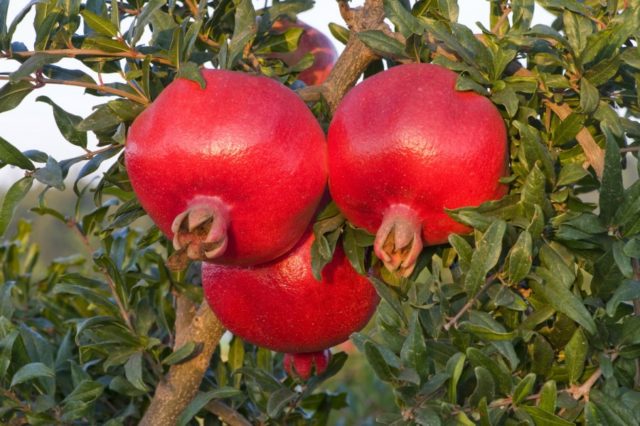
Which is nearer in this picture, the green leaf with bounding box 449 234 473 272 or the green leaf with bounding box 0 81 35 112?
the green leaf with bounding box 449 234 473 272

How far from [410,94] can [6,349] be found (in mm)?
726

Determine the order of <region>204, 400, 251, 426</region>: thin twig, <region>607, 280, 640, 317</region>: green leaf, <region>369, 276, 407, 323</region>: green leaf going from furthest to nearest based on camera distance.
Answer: <region>204, 400, 251, 426</region>: thin twig
<region>369, 276, 407, 323</region>: green leaf
<region>607, 280, 640, 317</region>: green leaf

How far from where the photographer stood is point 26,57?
45.1 inches

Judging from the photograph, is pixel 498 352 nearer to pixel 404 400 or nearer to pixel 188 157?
pixel 404 400

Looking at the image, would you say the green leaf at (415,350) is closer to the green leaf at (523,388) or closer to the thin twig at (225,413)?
the green leaf at (523,388)

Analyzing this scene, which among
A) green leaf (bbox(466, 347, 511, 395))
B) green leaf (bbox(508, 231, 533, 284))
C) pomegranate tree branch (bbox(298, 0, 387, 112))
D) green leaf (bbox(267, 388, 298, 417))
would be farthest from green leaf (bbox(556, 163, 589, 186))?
green leaf (bbox(267, 388, 298, 417))

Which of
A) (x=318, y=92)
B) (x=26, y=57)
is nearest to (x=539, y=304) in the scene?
(x=318, y=92)

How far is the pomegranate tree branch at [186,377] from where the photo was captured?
4.60 ft

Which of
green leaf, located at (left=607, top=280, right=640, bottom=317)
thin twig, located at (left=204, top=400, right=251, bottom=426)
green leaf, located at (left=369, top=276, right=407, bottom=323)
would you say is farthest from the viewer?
thin twig, located at (left=204, top=400, right=251, bottom=426)

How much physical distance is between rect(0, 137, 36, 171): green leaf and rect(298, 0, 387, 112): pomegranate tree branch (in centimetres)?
38

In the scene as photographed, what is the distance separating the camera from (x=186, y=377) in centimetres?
141

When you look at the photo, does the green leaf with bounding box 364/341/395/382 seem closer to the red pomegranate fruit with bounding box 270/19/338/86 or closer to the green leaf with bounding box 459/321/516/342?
the green leaf with bounding box 459/321/516/342

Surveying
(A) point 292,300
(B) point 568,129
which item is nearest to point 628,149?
(B) point 568,129

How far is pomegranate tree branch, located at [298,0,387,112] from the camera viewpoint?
1.19 m
